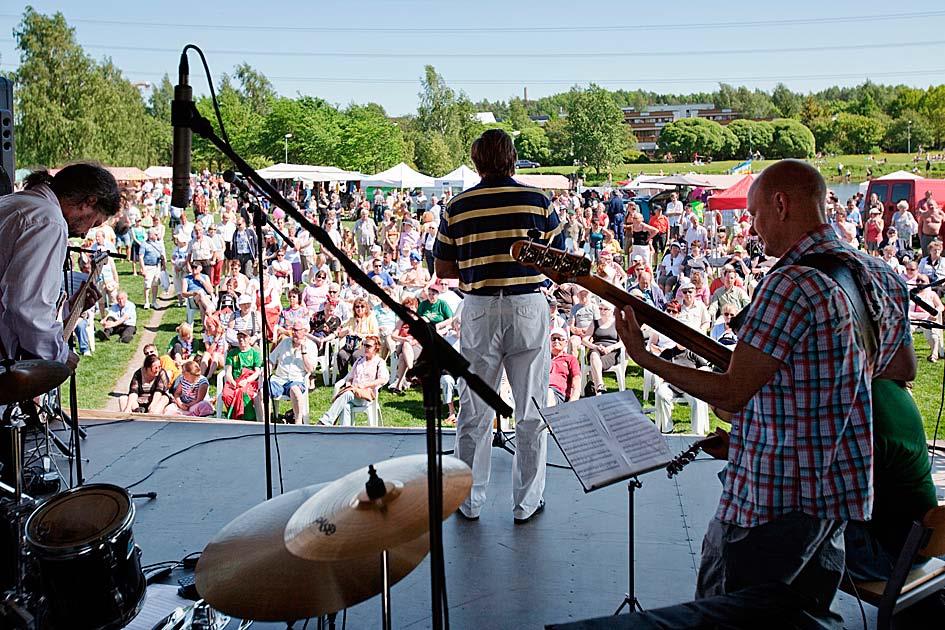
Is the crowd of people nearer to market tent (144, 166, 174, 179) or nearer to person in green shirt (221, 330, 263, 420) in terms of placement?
person in green shirt (221, 330, 263, 420)

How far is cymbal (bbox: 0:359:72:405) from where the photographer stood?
2.44 m

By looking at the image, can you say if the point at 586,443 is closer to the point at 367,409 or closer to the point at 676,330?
the point at 676,330

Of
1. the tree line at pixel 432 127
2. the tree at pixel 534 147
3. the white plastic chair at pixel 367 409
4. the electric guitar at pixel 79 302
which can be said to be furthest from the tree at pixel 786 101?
the electric guitar at pixel 79 302

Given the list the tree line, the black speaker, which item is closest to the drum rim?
the black speaker

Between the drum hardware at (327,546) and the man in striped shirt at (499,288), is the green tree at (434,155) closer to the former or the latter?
the man in striped shirt at (499,288)

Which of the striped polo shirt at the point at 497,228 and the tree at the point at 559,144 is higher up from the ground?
the tree at the point at 559,144

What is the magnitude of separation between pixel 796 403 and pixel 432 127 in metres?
32.4

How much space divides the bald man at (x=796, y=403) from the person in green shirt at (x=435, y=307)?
231 inches

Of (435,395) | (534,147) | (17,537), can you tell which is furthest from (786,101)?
(435,395)

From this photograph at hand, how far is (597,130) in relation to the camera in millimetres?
32344

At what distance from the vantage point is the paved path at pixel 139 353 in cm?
797

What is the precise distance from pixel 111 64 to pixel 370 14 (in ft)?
45.5

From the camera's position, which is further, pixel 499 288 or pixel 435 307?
pixel 435 307

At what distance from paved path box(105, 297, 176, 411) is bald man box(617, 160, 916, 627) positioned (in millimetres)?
6289
